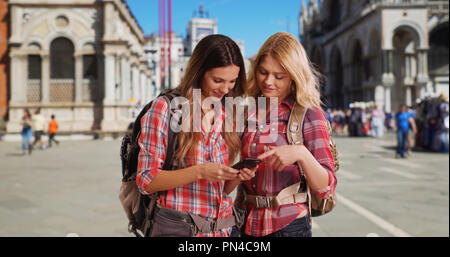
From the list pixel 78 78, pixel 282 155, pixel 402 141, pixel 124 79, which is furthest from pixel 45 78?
pixel 282 155

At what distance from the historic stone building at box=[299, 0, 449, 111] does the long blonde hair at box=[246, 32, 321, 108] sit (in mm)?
28167

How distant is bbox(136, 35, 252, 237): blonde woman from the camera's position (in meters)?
1.50

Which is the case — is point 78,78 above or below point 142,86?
below

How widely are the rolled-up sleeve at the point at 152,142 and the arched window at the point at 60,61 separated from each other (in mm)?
23453

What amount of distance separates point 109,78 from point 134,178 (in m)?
22.1

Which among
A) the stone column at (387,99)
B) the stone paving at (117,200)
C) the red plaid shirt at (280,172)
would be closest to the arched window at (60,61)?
the stone paving at (117,200)

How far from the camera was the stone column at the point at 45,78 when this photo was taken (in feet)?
74.6

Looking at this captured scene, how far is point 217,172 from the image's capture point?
139 centimetres

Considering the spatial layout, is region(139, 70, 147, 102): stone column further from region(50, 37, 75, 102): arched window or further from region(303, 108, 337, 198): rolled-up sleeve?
region(303, 108, 337, 198): rolled-up sleeve

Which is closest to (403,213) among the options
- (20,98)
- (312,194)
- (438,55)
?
(312,194)

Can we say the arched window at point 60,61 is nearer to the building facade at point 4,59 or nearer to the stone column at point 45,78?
the stone column at point 45,78

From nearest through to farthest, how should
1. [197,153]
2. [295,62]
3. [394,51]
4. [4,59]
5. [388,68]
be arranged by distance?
[295,62] < [197,153] < [4,59] < [388,68] < [394,51]

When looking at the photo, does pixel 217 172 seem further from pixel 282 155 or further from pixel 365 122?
pixel 365 122

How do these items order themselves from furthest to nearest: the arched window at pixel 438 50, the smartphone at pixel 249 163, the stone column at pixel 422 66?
the arched window at pixel 438 50 → the stone column at pixel 422 66 → the smartphone at pixel 249 163
